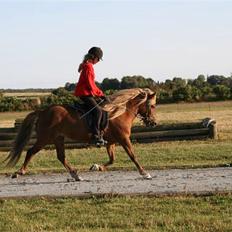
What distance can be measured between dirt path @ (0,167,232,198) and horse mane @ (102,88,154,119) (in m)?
1.40

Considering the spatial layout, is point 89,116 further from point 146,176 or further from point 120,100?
point 146,176

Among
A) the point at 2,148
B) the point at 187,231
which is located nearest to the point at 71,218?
the point at 187,231

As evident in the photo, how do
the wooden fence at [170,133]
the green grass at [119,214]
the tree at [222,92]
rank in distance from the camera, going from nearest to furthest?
the green grass at [119,214]
the wooden fence at [170,133]
the tree at [222,92]

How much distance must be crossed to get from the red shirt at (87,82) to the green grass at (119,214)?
3.27 metres

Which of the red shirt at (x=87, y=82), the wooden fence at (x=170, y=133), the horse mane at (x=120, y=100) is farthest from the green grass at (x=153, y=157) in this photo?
the red shirt at (x=87, y=82)

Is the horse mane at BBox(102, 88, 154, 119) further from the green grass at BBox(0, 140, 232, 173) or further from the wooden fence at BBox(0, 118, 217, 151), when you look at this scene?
the wooden fence at BBox(0, 118, 217, 151)

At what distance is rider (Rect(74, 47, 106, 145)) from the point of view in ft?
41.6

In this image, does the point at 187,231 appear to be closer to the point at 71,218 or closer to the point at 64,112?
the point at 71,218

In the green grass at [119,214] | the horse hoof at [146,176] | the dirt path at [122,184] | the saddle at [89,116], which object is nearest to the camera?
the green grass at [119,214]

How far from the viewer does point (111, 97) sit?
43.9 ft

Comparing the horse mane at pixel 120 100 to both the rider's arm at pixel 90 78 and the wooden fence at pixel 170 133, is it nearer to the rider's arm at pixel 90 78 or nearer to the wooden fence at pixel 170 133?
the rider's arm at pixel 90 78

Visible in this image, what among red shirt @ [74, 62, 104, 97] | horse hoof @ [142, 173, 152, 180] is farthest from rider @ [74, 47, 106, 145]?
horse hoof @ [142, 173, 152, 180]

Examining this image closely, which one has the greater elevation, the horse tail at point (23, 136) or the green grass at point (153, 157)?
the horse tail at point (23, 136)

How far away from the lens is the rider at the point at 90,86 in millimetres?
12672
